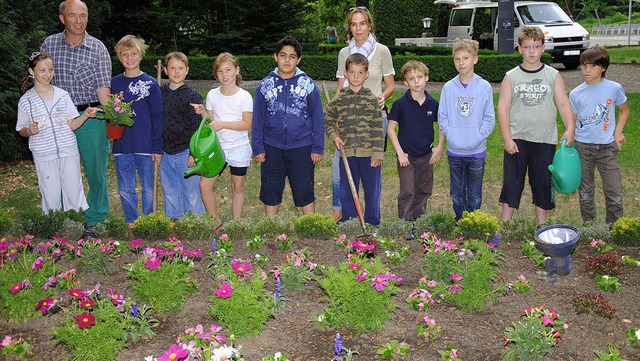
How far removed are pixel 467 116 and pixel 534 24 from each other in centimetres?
1388

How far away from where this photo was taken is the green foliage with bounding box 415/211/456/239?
5.43 meters

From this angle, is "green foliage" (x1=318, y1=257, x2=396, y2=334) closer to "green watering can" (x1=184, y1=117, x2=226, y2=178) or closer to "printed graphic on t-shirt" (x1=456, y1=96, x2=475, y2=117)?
"green watering can" (x1=184, y1=117, x2=226, y2=178)

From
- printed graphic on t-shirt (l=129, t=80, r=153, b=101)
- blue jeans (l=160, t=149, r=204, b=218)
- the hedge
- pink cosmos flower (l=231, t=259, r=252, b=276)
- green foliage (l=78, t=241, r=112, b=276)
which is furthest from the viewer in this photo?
the hedge

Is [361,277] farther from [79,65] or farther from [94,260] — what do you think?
[79,65]

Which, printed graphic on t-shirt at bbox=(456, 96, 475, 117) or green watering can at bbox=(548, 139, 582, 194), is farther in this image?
printed graphic on t-shirt at bbox=(456, 96, 475, 117)

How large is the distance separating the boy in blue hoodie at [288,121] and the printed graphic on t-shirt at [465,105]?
1.10 m

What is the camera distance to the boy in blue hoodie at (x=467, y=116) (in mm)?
5645

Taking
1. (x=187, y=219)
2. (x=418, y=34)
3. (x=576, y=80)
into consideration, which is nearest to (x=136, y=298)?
(x=187, y=219)

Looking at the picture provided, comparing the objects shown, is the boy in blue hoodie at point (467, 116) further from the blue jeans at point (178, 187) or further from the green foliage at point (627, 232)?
the blue jeans at point (178, 187)

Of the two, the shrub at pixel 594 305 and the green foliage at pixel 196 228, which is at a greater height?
the green foliage at pixel 196 228

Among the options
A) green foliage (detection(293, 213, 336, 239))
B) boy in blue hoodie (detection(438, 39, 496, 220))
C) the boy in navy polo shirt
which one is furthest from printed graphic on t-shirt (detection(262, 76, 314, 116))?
boy in blue hoodie (detection(438, 39, 496, 220))

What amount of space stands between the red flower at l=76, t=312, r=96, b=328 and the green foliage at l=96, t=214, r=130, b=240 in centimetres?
195

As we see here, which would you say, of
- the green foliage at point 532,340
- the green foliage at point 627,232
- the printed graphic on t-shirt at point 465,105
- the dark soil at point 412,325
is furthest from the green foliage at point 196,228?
the green foliage at point 627,232

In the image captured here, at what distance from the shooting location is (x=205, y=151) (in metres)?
5.39
